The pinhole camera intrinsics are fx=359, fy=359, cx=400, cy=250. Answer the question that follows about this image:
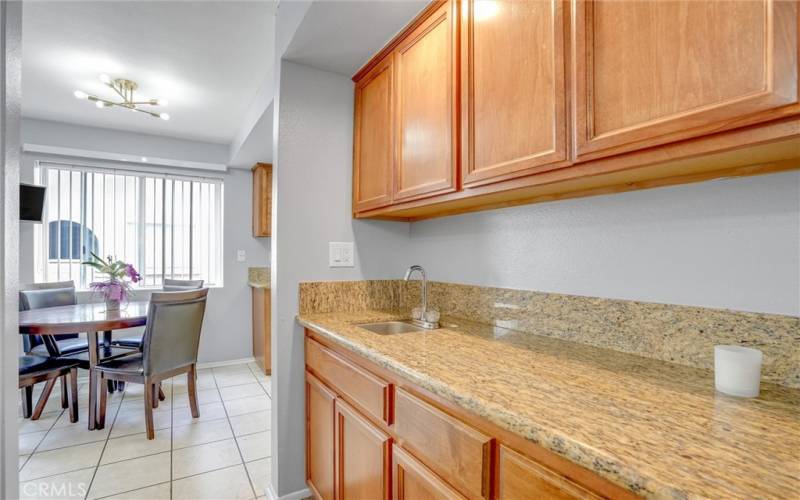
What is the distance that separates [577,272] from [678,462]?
0.80 metres

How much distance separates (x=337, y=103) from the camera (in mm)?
1979

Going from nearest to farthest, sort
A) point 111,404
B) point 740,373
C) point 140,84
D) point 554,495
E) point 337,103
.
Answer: point 554,495 < point 740,373 < point 337,103 < point 140,84 < point 111,404

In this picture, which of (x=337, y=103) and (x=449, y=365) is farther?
(x=337, y=103)

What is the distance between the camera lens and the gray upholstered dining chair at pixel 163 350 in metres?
2.41

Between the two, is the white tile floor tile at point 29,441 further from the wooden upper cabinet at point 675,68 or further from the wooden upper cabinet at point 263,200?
the wooden upper cabinet at point 675,68

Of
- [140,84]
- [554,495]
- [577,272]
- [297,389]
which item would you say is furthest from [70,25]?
[554,495]

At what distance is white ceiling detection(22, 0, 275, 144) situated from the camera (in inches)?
76.1

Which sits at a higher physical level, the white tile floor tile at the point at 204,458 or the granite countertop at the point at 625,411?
the granite countertop at the point at 625,411

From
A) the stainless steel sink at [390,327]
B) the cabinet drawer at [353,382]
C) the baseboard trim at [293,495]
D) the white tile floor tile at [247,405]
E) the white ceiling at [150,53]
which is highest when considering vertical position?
the white ceiling at [150,53]

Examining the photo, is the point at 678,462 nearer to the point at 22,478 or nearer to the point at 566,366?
the point at 566,366

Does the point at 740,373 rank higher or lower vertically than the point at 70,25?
lower

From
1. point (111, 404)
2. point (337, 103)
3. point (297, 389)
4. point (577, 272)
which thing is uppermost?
point (337, 103)

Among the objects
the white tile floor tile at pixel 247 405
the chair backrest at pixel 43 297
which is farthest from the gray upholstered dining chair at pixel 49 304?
the white tile floor tile at pixel 247 405

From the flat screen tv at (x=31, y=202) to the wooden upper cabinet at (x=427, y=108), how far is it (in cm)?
337
